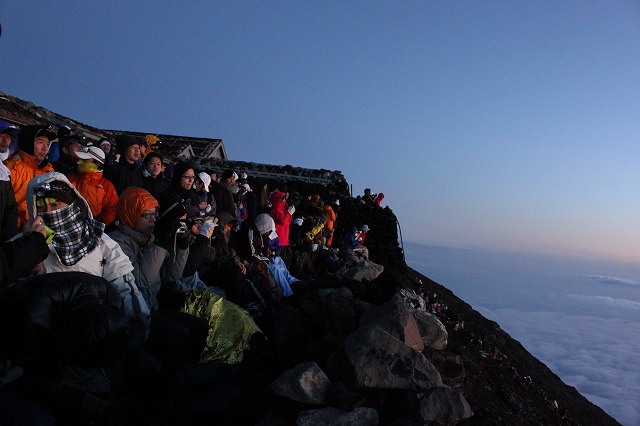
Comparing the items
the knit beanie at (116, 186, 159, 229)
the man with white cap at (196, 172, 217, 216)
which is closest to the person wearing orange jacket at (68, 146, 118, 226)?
the knit beanie at (116, 186, 159, 229)

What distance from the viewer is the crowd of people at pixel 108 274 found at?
2756mm

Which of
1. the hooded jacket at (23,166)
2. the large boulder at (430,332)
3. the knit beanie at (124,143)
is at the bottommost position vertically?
the large boulder at (430,332)

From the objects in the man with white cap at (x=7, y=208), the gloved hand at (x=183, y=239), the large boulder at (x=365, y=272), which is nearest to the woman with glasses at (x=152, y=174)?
the gloved hand at (x=183, y=239)

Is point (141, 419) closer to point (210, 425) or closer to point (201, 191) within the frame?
point (210, 425)

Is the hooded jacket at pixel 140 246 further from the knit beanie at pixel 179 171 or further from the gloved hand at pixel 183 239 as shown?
the knit beanie at pixel 179 171

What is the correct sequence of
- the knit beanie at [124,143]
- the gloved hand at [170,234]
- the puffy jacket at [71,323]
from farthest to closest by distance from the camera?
the knit beanie at [124,143]
the gloved hand at [170,234]
the puffy jacket at [71,323]

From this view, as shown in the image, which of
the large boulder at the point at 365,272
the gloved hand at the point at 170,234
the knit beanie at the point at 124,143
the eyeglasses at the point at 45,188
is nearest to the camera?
the eyeglasses at the point at 45,188

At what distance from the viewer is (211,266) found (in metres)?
5.73

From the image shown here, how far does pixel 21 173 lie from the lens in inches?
181

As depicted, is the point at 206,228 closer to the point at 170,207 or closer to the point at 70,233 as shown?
the point at 170,207

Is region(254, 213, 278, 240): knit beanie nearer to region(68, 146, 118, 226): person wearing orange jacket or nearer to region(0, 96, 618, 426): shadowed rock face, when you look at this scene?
region(0, 96, 618, 426): shadowed rock face

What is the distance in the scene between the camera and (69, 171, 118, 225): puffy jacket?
493 cm

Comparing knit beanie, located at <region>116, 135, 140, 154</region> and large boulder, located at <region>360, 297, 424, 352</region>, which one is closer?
large boulder, located at <region>360, 297, 424, 352</region>

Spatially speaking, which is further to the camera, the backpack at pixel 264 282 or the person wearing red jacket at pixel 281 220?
the person wearing red jacket at pixel 281 220
